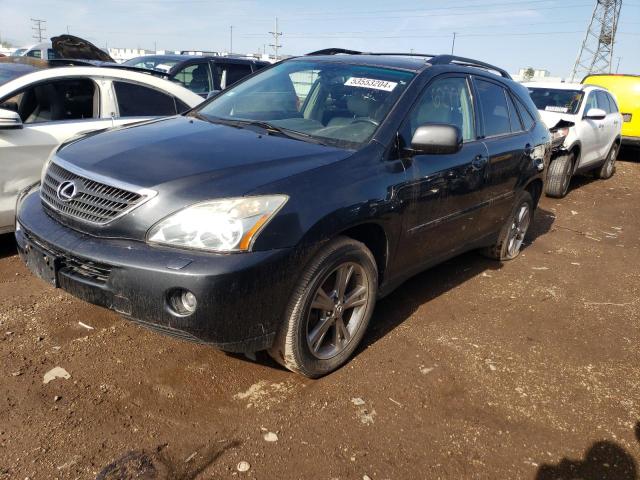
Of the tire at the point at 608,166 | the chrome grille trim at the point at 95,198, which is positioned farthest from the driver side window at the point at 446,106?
the tire at the point at 608,166

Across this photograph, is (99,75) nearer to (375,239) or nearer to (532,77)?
(375,239)

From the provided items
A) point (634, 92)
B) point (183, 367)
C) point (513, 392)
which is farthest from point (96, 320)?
point (634, 92)

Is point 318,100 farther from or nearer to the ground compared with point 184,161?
farther from the ground

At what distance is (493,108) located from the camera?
13.8 ft

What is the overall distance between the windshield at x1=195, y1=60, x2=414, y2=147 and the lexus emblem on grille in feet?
3.84

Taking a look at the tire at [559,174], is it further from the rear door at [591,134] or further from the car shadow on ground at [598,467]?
the car shadow on ground at [598,467]

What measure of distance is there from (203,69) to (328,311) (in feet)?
24.8

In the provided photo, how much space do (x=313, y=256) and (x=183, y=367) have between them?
1037mm

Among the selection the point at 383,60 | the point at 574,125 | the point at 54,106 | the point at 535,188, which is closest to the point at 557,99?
the point at 574,125

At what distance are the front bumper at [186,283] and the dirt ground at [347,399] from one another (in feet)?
1.51

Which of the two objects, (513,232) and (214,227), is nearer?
(214,227)

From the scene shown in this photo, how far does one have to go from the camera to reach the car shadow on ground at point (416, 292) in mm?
3486

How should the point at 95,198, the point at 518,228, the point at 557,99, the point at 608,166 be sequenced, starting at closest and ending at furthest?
the point at 95,198 < the point at 518,228 < the point at 557,99 < the point at 608,166

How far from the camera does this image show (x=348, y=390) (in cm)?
283
